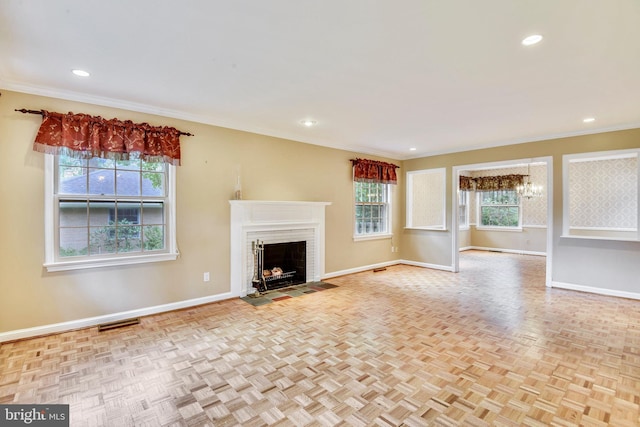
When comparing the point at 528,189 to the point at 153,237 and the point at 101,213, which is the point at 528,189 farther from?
the point at 101,213

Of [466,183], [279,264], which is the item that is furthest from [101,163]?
[466,183]

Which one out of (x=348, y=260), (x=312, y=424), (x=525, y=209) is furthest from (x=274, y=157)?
(x=525, y=209)

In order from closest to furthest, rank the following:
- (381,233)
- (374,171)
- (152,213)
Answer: (152,213) < (374,171) < (381,233)

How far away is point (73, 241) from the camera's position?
3309 mm

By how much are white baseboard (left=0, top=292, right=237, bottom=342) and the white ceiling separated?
2.40 meters

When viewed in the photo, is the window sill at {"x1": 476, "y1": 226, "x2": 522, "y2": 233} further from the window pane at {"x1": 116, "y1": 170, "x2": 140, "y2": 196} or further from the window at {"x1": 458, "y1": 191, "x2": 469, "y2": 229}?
the window pane at {"x1": 116, "y1": 170, "x2": 140, "y2": 196}

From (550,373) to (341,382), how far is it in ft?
5.54

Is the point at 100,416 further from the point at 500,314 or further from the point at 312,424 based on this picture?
the point at 500,314

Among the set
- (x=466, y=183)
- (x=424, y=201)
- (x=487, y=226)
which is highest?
(x=466, y=183)

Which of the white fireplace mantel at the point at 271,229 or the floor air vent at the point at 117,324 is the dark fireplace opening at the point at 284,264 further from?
the floor air vent at the point at 117,324

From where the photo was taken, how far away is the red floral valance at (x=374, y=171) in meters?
6.05

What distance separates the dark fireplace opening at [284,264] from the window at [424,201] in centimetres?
303

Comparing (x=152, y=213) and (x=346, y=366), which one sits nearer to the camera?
(x=346, y=366)

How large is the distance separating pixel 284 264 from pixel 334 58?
3530 mm
